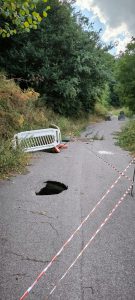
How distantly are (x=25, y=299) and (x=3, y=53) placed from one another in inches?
734

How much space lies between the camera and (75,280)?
3621 millimetres

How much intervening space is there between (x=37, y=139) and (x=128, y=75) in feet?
78.8

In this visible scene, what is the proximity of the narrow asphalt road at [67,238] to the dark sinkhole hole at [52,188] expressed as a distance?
0.17m

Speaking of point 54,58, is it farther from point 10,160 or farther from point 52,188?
point 52,188

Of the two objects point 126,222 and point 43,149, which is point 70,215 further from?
point 43,149

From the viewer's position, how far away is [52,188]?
756 centimetres

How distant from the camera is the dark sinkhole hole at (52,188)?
23.4 ft

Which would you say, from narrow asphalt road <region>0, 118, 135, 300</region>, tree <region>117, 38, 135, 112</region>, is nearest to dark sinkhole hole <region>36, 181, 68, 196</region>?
narrow asphalt road <region>0, 118, 135, 300</region>

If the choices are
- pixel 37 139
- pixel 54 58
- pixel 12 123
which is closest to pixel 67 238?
pixel 12 123

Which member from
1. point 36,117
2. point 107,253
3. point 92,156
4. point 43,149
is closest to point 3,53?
point 36,117

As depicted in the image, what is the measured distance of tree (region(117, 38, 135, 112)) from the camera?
3294 cm

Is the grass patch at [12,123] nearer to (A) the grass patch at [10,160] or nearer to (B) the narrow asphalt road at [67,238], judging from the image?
(A) the grass patch at [10,160]

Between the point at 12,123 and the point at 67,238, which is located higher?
the point at 12,123

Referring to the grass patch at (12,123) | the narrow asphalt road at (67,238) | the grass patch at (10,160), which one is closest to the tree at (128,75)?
the grass patch at (12,123)
